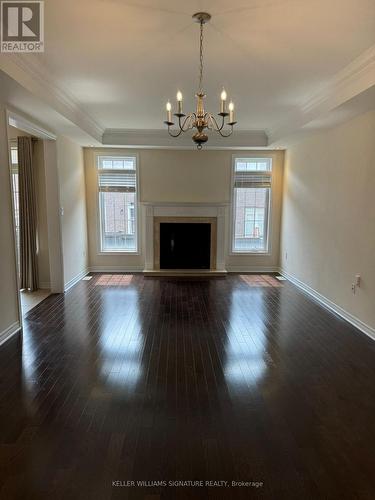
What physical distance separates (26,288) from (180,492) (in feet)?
15.1

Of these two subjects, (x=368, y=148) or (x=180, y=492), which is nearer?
(x=180, y=492)

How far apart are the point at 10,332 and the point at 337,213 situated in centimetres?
442

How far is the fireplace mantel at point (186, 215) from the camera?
255 inches

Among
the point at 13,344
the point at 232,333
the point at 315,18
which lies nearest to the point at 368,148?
the point at 315,18

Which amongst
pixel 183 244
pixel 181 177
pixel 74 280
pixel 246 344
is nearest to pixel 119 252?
pixel 74 280

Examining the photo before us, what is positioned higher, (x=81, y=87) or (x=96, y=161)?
(x=81, y=87)

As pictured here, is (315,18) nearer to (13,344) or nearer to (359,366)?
(359,366)

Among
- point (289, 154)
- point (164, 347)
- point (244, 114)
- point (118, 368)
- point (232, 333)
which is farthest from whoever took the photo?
point (289, 154)

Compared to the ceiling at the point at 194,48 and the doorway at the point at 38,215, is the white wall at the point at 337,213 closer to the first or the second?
the ceiling at the point at 194,48

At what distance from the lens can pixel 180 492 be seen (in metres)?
1.64
